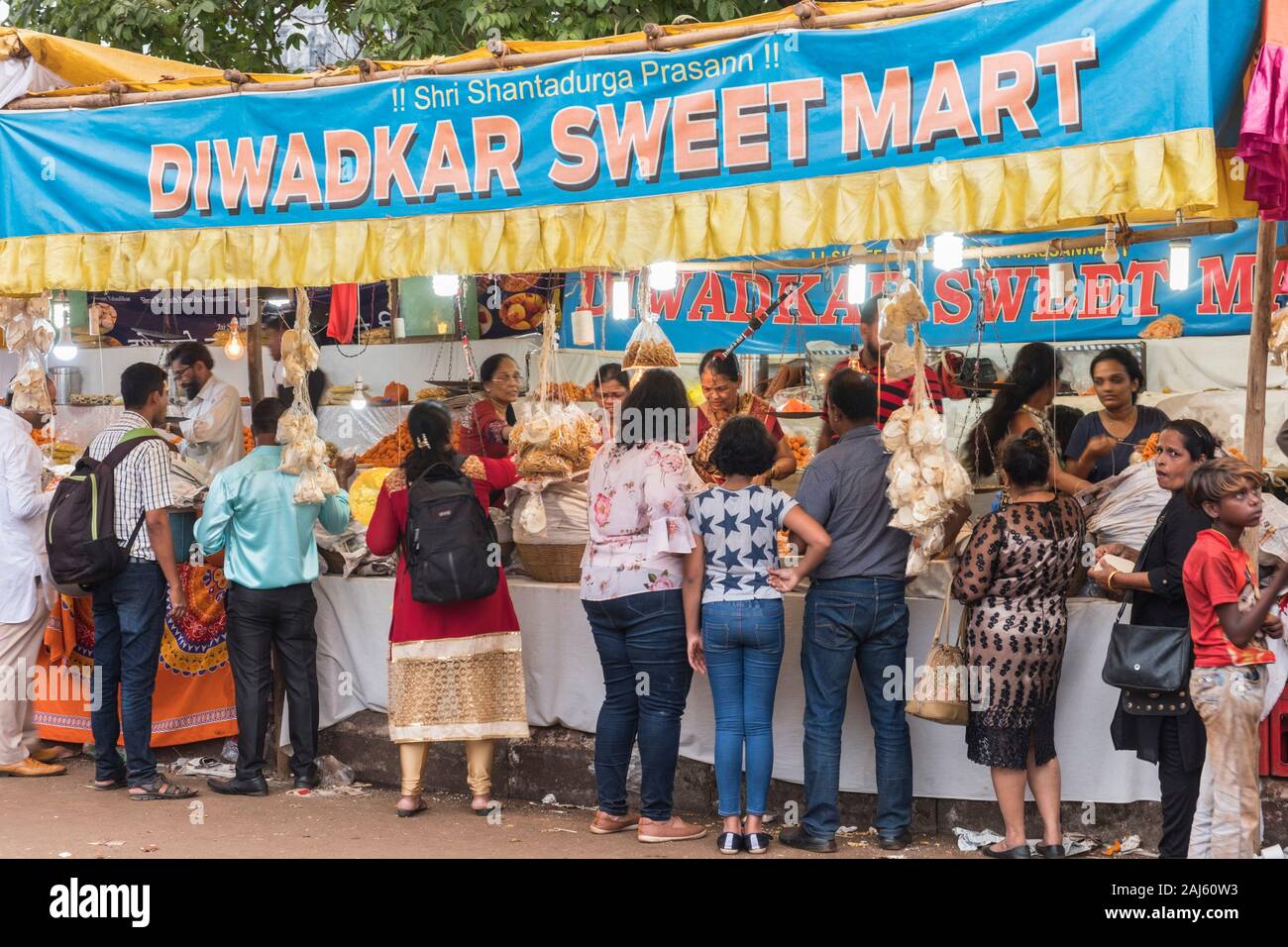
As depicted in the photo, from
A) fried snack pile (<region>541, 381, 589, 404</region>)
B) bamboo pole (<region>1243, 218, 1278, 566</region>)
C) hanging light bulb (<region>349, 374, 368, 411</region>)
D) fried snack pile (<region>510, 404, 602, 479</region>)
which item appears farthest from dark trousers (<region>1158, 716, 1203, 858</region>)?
hanging light bulb (<region>349, 374, 368, 411</region>)

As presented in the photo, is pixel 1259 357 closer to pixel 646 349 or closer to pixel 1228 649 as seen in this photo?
pixel 1228 649

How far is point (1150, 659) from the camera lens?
5395 mm

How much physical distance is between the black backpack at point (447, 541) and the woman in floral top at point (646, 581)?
1.84ft

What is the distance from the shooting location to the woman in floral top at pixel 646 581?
6.48m

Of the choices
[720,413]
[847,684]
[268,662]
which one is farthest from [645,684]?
[268,662]

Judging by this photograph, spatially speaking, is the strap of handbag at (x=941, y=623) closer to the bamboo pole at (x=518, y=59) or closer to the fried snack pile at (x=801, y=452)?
the bamboo pole at (x=518, y=59)

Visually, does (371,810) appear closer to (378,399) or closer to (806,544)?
(806,544)

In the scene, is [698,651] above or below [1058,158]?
below

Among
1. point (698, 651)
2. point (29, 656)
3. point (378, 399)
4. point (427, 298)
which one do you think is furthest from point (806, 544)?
point (378, 399)

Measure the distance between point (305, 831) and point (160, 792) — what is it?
3.65 ft

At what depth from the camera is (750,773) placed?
636 centimetres
